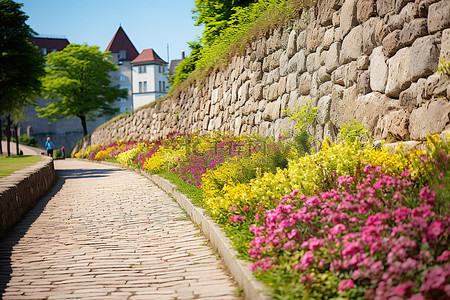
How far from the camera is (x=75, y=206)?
9117mm

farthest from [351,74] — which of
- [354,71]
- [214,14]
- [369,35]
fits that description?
[214,14]

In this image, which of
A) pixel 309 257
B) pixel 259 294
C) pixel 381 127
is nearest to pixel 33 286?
pixel 259 294

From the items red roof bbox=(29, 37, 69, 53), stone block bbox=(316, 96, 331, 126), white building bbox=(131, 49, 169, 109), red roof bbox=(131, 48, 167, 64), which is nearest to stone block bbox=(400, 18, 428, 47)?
stone block bbox=(316, 96, 331, 126)

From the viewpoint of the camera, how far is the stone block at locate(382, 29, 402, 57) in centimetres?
554

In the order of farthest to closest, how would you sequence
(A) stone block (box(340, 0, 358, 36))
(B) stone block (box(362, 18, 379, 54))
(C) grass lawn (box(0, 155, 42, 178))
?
(C) grass lawn (box(0, 155, 42, 178)) → (A) stone block (box(340, 0, 358, 36)) → (B) stone block (box(362, 18, 379, 54))

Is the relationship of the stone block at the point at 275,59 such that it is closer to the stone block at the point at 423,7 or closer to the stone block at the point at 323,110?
the stone block at the point at 323,110

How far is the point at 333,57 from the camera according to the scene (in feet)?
23.8

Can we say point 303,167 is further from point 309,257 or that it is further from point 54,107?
point 54,107

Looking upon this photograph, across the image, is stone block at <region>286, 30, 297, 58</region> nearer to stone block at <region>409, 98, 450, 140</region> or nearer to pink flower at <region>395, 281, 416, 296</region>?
stone block at <region>409, 98, 450, 140</region>

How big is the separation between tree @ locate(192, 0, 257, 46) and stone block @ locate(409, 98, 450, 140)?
11809 millimetres

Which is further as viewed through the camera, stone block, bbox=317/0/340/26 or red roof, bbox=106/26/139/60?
red roof, bbox=106/26/139/60

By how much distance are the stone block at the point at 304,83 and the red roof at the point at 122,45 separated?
231 feet

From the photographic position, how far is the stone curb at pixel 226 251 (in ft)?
10.7

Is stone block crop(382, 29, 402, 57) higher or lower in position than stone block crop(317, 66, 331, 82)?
higher
